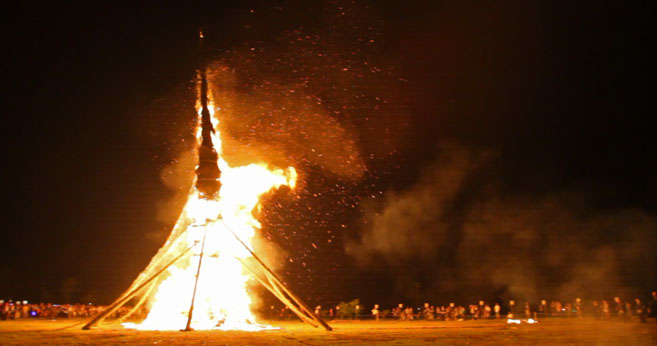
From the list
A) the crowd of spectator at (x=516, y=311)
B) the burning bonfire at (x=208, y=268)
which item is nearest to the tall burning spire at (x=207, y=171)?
the burning bonfire at (x=208, y=268)

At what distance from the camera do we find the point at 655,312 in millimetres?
15664

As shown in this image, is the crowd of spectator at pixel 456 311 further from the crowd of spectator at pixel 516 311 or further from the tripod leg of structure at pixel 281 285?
the tripod leg of structure at pixel 281 285

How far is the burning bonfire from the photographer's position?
15.6 metres

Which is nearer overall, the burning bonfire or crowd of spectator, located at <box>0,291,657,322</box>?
the burning bonfire

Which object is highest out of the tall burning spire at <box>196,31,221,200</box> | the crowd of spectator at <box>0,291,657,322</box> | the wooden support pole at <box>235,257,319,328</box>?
the tall burning spire at <box>196,31,221,200</box>

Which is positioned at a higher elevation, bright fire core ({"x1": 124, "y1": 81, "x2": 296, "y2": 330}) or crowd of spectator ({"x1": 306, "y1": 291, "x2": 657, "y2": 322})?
bright fire core ({"x1": 124, "y1": 81, "x2": 296, "y2": 330})

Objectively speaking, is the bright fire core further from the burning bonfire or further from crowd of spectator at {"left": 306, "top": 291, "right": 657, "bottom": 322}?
crowd of spectator at {"left": 306, "top": 291, "right": 657, "bottom": 322}

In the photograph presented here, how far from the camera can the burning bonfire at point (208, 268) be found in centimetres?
1556

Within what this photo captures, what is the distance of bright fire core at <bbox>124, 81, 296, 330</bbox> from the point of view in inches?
624

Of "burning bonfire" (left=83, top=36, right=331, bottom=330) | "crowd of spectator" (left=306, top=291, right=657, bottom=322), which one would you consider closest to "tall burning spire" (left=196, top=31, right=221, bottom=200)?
"burning bonfire" (left=83, top=36, right=331, bottom=330)

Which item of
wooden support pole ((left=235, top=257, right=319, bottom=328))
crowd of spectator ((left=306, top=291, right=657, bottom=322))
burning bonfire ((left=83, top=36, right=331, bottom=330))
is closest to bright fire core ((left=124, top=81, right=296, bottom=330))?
burning bonfire ((left=83, top=36, right=331, bottom=330))

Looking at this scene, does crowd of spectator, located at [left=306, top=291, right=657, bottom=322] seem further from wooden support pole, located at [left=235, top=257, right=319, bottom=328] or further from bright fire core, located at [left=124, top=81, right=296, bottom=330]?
bright fire core, located at [left=124, top=81, right=296, bottom=330]

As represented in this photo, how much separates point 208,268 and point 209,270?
0.23 feet

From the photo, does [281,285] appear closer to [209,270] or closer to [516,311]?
[209,270]
